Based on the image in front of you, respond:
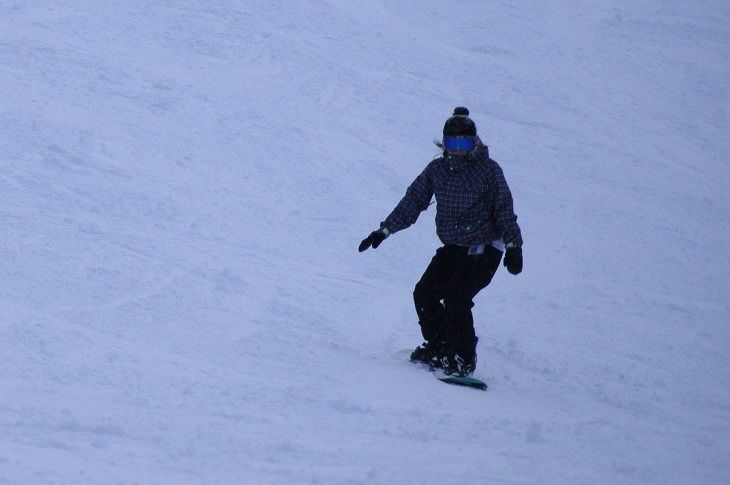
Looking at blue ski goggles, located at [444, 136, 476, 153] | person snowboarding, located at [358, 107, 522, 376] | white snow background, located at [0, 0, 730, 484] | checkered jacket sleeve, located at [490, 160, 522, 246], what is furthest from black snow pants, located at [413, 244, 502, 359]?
blue ski goggles, located at [444, 136, 476, 153]

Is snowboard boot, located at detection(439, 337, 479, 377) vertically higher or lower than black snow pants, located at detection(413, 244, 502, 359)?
lower

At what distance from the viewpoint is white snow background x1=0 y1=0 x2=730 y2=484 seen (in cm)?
400

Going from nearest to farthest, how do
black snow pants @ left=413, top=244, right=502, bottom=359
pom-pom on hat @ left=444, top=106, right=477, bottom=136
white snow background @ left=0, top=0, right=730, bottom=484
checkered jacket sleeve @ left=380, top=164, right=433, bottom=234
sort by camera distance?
white snow background @ left=0, top=0, right=730, bottom=484 < pom-pom on hat @ left=444, top=106, right=477, bottom=136 < black snow pants @ left=413, top=244, right=502, bottom=359 < checkered jacket sleeve @ left=380, top=164, right=433, bottom=234

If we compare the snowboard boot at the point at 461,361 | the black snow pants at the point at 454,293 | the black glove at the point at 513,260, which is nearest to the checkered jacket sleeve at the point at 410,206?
the black snow pants at the point at 454,293

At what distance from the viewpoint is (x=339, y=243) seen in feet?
25.5

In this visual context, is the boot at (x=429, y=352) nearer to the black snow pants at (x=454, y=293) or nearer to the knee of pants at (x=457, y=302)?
the black snow pants at (x=454, y=293)

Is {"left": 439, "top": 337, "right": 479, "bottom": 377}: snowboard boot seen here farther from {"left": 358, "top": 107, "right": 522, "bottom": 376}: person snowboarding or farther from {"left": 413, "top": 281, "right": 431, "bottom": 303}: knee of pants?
{"left": 413, "top": 281, "right": 431, "bottom": 303}: knee of pants

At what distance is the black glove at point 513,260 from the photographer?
4.85 metres

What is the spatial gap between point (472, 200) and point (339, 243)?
9.19 ft

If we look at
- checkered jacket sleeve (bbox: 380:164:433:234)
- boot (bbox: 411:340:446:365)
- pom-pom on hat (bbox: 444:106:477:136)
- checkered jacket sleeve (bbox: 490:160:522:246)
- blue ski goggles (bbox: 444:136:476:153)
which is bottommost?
boot (bbox: 411:340:446:365)

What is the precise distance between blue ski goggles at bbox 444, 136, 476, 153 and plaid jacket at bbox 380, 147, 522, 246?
6cm

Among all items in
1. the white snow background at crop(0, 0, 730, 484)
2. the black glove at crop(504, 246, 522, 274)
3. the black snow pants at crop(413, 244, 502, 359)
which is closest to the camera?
the white snow background at crop(0, 0, 730, 484)

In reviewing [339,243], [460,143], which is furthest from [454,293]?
[339,243]

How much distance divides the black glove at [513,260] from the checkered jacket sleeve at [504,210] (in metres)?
0.10
